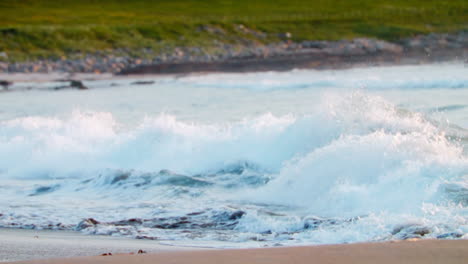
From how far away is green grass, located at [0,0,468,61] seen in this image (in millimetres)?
41875

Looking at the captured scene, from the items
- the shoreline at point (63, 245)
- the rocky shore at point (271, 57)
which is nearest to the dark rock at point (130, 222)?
the shoreline at point (63, 245)

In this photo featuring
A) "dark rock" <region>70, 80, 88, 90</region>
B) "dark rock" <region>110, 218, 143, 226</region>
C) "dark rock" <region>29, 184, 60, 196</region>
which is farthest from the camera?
"dark rock" <region>70, 80, 88, 90</region>

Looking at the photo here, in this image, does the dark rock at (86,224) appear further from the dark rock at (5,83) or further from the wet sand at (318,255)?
the dark rock at (5,83)

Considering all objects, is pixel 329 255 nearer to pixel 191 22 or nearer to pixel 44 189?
pixel 44 189

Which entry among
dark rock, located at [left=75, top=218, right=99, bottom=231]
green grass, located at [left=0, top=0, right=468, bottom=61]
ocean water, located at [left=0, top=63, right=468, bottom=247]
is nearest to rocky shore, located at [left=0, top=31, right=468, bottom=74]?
green grass, located at [left=0, top=0, right=468, bottom=61]

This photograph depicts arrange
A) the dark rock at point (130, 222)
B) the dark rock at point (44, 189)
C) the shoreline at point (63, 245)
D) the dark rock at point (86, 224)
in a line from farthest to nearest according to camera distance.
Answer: the dark rock at point (44, 189)
the dark rock at point (130, 222)
the dark rock at point (86, 224)
the shoreline at point (63, 245)

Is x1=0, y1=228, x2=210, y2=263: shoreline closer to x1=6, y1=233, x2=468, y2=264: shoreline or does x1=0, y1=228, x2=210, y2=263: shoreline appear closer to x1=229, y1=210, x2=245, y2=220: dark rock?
x1=6, y1=233, x2=468, y2=264: shoreline

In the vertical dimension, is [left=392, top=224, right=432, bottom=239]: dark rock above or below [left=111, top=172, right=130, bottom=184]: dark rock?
below

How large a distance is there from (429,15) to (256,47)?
48.8ft

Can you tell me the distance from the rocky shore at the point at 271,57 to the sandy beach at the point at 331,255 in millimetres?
28120

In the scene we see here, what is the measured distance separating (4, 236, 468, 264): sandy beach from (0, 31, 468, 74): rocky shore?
2812cm

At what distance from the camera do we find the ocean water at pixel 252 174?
7.66 m

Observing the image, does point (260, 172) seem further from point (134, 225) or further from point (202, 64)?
point (202, 64)

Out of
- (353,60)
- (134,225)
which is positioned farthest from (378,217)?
(353,60)
